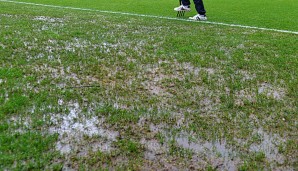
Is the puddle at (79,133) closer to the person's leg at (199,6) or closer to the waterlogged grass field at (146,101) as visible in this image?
the waterlogged grass field at (146,101)

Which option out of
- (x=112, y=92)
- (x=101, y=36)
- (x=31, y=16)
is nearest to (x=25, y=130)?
(x=112, y=92)

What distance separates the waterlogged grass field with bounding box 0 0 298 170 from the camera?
2584 millimetres

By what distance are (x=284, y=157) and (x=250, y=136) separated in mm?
365

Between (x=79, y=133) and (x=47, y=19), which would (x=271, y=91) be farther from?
(x=47, y=19)

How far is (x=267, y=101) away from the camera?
3.66 meters

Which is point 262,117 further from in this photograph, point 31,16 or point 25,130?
point 31,16

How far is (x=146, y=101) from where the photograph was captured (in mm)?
3602

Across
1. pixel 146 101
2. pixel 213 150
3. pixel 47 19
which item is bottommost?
pixel 213 150

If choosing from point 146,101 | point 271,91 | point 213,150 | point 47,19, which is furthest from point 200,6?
point 213,150

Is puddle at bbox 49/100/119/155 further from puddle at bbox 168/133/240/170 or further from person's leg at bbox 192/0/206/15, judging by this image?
person's leg at bbox 192/0/206/15

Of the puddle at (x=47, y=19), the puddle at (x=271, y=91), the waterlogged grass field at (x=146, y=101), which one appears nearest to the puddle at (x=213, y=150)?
the waterlogged grass field at (x=146, y=101)

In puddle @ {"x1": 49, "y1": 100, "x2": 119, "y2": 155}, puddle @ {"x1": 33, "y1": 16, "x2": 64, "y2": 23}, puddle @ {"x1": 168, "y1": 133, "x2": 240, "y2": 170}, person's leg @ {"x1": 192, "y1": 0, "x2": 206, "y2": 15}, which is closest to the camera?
puddle @ {"x1": 168, "y1": 133, "x2": 240, "y2": 170}

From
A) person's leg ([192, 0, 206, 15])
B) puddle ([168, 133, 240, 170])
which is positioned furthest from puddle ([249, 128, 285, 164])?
person's leg ([192, 0, 206, 15])

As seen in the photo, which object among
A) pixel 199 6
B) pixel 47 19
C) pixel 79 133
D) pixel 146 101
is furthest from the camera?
pixel 199 6
